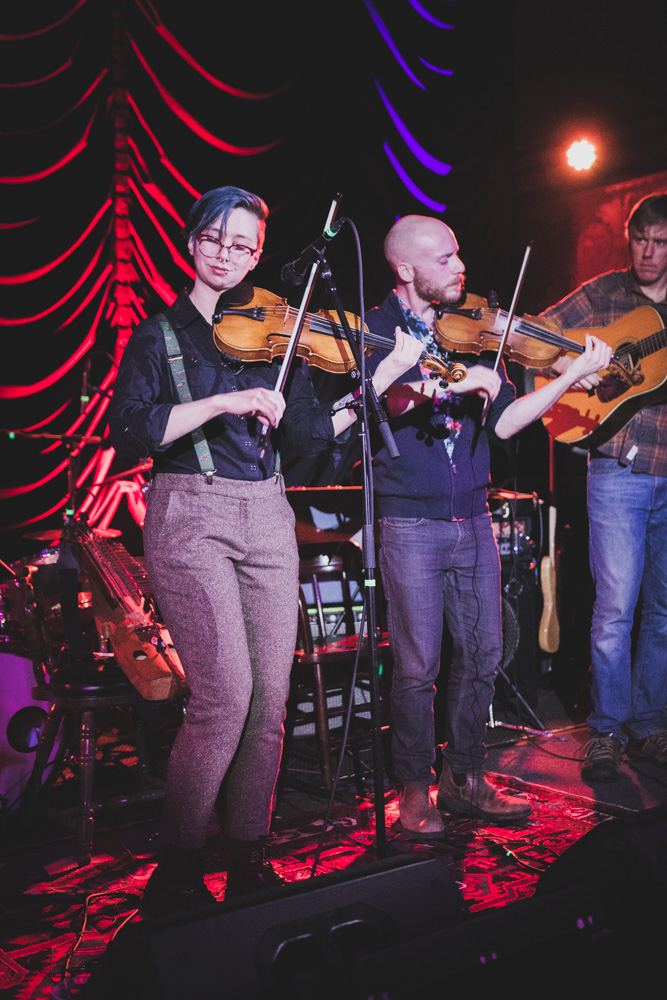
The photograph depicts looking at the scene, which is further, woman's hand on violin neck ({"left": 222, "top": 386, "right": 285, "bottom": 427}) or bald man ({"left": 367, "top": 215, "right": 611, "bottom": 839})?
bald man ({"left": 367, "top": 215, "right": 611, "bottom": 839})

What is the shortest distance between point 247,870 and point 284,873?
442 millimetres

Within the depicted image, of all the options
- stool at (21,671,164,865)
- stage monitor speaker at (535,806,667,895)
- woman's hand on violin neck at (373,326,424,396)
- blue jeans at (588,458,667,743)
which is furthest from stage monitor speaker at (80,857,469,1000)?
blue jeans at (588,458,667,743)

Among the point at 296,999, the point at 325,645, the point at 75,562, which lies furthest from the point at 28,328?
the point at 296,999

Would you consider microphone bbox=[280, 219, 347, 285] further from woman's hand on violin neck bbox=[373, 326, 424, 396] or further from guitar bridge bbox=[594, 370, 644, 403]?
guitar bridge bbox=[594, 370, 644, 403]

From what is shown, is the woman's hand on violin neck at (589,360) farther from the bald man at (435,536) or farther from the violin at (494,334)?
the violin at (494,334)

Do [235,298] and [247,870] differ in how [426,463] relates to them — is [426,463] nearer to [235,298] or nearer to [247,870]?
[235,298]

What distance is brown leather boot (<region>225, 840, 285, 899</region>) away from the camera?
2107 mm

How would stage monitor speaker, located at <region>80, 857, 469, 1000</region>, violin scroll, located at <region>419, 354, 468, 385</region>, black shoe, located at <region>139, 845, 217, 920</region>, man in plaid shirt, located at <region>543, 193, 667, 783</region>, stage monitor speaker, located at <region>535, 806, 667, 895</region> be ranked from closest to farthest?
stage monitor speaker, located at <region>80, 857, 469, 1000</region>, stage monitor speaker, located at <region>535, 806, 667, 895</region>, black shoe, located at <region>139, 845, 217, 920</region>, violin scroll, located at <region>419, 354, 468, 385</region>, man in plaid shirt, located at <region>543, 193, 667, 783</region>

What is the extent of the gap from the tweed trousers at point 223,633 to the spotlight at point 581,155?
570 centimetres

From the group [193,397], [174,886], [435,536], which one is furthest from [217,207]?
[174,886]

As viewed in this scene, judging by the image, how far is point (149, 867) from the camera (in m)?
2.66

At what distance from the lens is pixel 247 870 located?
2.14m

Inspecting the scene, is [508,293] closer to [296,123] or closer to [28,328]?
[296,123]

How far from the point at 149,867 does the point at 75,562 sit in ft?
4.55
